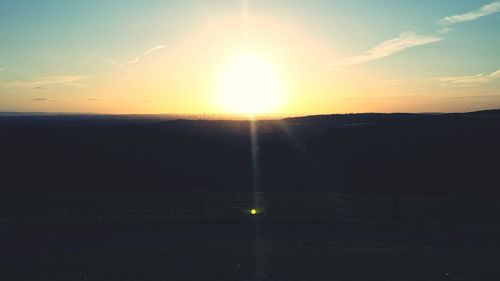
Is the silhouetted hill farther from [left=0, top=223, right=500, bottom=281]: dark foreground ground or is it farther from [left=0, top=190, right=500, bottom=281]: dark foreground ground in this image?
[left=0, top=223, right=500, bottom=281]: dark foreground ground

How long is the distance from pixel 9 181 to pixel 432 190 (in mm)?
41333

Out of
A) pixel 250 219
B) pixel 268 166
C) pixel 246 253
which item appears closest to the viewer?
pixel 246 253

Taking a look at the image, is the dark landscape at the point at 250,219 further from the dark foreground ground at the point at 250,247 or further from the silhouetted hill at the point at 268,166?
the silhouetted hill at the point at 268,166

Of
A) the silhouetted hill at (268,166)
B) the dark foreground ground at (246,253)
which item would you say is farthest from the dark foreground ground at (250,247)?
the silhouetted hill at (268,166)

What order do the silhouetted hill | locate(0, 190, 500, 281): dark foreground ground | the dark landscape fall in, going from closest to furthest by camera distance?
locate(0, 190, 500, 281): dark foreground ground, the dark landscape, the silhouetted hill

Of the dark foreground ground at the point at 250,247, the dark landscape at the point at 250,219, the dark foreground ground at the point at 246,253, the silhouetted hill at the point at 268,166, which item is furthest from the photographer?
the silhouetted hill at the point at 268,166

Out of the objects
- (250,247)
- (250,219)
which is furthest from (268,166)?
(250,247)

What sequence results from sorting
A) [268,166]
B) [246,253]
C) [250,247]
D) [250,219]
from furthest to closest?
[268,166], [250,219], [250,247], [246,253]

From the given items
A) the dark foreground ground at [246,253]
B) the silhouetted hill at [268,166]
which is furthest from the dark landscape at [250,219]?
the silhouetted hill at [268,166]

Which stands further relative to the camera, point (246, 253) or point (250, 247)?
point (250, 247)

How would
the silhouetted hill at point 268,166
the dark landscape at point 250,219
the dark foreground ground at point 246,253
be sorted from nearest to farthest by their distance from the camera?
the dark foreground ground at point 246,253 → the dark landscape at point 250,219 → the silhouetted hill at point 268,166

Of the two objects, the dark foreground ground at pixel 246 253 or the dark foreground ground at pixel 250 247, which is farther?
the dark foreground ground at pixel 250 247

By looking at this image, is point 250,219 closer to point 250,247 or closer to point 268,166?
point 250,247

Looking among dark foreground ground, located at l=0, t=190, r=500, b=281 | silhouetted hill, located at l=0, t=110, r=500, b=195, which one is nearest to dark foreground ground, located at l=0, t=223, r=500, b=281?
dark foreground ground, located at l=0, t=190, r=500, b=281
